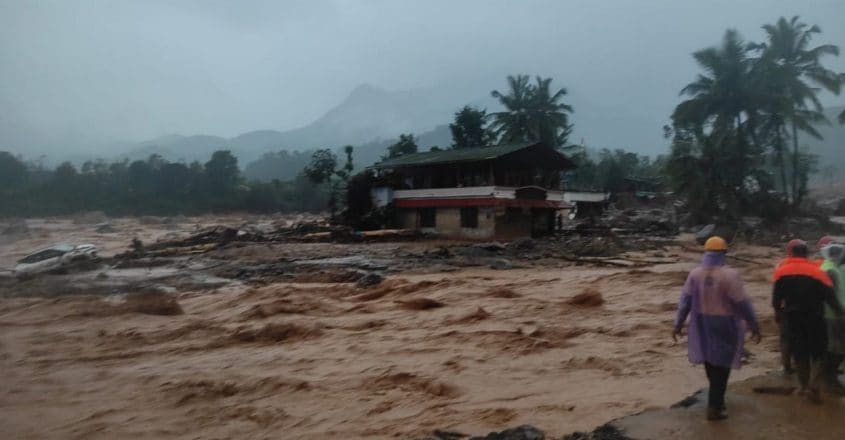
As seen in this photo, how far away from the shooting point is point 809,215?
32.4 metres

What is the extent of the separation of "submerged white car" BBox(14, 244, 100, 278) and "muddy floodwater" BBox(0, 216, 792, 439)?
8.43 feet

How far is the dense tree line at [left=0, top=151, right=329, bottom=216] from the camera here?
5047 cm

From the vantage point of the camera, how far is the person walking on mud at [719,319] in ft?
16.1

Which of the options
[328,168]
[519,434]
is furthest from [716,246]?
[328,168]

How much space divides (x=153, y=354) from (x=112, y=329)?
236 centimetres

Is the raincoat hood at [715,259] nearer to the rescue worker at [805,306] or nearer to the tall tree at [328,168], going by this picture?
the rescue worker at [805,306]

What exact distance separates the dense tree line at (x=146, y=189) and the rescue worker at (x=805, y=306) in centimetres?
5125

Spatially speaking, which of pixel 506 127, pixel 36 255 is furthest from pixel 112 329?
pixel 506 127

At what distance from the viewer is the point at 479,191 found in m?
29.5

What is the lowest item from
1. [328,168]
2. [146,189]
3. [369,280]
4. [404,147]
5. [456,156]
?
[369,280]

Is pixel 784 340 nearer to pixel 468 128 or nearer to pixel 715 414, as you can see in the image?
pixel 715 414

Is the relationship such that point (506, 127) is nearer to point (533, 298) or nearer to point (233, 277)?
point (233, 277)

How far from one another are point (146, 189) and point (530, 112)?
112 feet

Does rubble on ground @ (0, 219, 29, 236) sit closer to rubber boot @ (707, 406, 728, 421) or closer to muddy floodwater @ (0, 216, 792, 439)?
muddy floodwater @ (0, 216, 792, 439)
